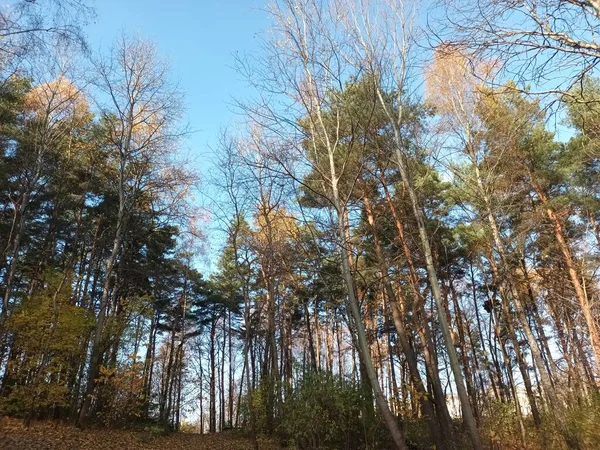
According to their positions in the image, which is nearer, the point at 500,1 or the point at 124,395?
the point at 500,1

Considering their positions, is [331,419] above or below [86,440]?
above

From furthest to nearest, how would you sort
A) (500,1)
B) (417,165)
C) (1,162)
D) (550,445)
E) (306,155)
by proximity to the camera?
(1,162) → (417,165) → (306,155) → (550,445) → (500,1)

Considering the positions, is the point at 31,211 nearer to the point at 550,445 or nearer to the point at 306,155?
the point at 306,155

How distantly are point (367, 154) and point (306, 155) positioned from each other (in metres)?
2.63

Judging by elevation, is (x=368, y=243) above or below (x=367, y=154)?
below

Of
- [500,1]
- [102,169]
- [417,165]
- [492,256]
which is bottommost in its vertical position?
[500,1]

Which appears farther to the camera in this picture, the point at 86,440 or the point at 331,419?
the point at 86,440

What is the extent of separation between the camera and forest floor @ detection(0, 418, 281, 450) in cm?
798

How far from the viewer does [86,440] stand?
9.14 m

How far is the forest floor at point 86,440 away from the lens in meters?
7.98

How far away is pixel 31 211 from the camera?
45.8 feet

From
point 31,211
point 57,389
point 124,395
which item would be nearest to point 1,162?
point 31,211

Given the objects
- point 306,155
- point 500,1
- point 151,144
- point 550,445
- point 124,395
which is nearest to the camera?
point 500,1

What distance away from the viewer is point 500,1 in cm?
347
